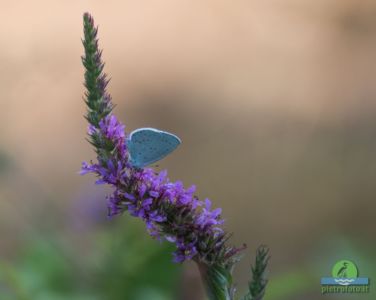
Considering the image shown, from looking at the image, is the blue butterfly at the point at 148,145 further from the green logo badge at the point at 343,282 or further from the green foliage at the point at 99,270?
the green foliage at the point at 99,270

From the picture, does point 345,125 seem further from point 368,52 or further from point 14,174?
Result: point 14,174

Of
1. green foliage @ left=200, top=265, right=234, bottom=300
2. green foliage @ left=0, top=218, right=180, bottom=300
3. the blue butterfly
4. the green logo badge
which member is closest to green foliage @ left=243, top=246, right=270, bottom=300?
green foliage @ left=200, top=265, right=234, bottom=300

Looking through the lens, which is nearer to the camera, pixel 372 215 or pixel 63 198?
pixel 372 215

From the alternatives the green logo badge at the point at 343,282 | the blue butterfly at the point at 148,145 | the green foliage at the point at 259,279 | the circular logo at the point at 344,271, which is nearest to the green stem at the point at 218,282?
the green foliage at the point at 259,279

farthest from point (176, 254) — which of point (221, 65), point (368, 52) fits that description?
point (221, 65)

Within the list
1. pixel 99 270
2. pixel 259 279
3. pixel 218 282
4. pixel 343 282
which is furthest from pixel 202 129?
pixel 259 279

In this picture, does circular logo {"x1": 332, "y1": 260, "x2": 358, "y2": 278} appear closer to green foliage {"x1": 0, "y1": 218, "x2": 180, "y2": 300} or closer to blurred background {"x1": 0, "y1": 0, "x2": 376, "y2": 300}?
blurred background {"x1": 0, "y1": 0, "x2": 376, "y2": 300}

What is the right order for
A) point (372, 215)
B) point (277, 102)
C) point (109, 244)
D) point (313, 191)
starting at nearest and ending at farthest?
1. point (109, 244)
2. point (372, 215)
3. point (313, 191)
4. point (277, 102)
